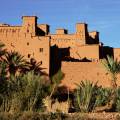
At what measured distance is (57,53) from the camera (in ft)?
180

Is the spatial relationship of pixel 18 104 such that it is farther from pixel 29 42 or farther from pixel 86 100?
pixel 29 42

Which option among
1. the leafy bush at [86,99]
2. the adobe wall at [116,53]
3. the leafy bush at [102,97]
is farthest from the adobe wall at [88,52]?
the leafy bush at [86,99]

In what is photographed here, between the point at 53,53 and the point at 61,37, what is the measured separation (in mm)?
2971

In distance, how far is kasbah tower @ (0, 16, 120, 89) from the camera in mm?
52375

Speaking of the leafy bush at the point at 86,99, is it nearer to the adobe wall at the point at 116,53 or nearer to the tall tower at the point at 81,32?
the adobe wall at the point at 116,53

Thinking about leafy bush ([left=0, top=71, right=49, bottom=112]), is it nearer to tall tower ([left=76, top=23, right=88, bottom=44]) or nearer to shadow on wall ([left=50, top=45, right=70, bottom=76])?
shadow on wall ([left=50, top=45, right=70, bottom=76])

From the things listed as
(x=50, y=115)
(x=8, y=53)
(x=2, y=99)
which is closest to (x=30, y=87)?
(x=2, y=99)

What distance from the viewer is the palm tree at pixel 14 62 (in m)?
50.5

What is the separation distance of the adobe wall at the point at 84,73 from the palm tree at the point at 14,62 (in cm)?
404

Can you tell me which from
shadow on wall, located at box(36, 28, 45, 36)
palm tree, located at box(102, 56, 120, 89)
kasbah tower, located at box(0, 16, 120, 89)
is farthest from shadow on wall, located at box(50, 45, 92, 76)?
palm tree, located at box(102, 56, 120, 89)

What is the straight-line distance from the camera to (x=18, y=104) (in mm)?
33219

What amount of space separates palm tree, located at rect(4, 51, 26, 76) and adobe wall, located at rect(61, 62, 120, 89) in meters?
4.04

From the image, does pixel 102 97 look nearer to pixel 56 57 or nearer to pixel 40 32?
pixel 56 57

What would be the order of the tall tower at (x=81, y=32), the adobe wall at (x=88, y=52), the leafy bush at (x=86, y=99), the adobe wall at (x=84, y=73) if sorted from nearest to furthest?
1. the leafy bush at (x=86, y=99)
2. the adobe wall at (x=84, y=73)
3. the adobe wall at (x=88, y=52)
4. the tall tower at (x=81, y=32)
